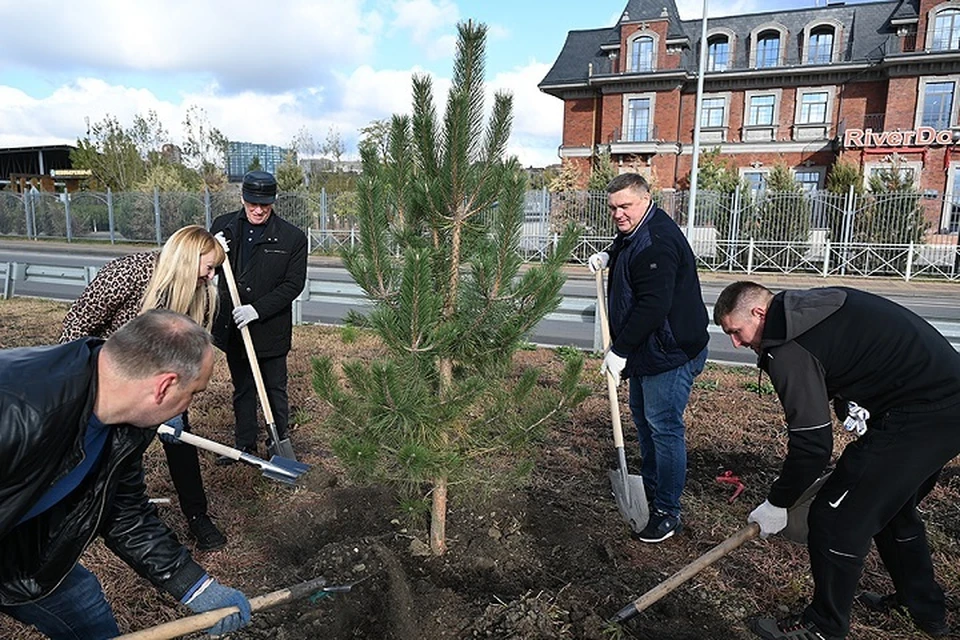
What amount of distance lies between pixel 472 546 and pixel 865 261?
1864cm

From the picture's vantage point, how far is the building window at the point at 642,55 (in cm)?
2728

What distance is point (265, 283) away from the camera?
4.19m

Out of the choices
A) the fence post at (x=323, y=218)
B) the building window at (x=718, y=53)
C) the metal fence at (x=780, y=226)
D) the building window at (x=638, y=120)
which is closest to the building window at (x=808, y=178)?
the metal fence at (x=780, y=226)

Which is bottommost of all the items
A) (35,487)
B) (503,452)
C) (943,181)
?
(503,452)

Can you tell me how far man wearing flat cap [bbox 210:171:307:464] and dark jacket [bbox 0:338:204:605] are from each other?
196cm

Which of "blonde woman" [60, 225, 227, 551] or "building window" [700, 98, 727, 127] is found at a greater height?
"building window" [700, 98, 727, 127]

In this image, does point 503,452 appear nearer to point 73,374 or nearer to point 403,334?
point 403,334

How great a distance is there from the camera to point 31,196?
83.7ft

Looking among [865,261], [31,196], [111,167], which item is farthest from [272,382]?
[111,167]

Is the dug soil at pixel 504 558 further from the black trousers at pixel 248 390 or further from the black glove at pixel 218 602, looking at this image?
the black glove at pixel 218 602

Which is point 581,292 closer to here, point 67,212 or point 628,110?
point 628,110

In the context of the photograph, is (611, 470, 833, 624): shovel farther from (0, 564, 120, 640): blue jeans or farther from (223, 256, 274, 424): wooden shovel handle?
(223, 256, 274, 424): wooden shovel handle

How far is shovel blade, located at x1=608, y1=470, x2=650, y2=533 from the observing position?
11.9 ft

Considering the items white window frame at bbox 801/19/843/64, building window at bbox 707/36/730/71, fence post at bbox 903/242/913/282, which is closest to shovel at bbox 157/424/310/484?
fence post at bbox 903/242/913/282
